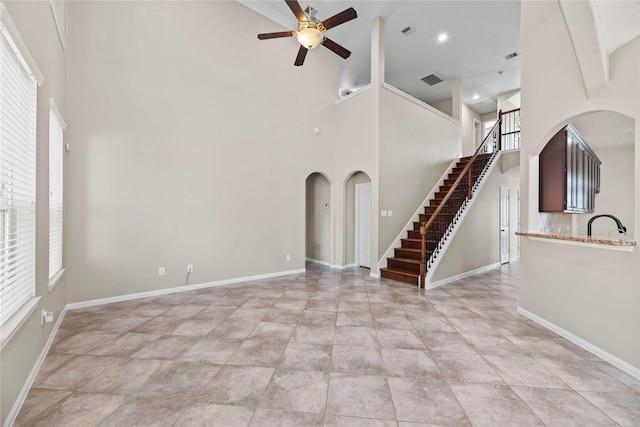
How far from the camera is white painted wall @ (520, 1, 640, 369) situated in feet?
7.30

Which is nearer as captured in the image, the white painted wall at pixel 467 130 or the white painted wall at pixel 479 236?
the white painted wall at pixel 479 236

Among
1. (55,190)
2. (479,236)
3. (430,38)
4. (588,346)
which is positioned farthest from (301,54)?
(479,236)

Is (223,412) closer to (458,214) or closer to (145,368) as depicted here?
(145,368)

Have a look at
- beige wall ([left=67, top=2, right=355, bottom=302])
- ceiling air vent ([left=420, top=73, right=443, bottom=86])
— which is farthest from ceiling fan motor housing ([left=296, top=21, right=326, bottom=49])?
ceiling air vent ([left=420, top=73, right=443, bottom=86])

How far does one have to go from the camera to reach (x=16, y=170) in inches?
74.7

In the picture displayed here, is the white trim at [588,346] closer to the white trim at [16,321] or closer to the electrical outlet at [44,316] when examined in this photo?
the white trim at [16,321]

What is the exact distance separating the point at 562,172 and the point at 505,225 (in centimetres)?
397

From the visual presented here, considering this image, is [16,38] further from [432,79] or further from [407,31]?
[432,79]

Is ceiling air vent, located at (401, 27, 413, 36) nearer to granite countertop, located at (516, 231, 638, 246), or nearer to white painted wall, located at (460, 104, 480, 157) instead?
white painted wall, located at (460, 104, 480, 157)

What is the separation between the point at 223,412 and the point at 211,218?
11.2 feet

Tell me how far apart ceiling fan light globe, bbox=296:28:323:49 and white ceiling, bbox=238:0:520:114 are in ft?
7.73

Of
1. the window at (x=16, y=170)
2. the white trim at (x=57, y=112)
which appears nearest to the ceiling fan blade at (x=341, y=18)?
the window at (x=16, y=170)

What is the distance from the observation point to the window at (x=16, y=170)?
166 centimetres

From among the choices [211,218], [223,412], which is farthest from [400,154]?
[223,412]
